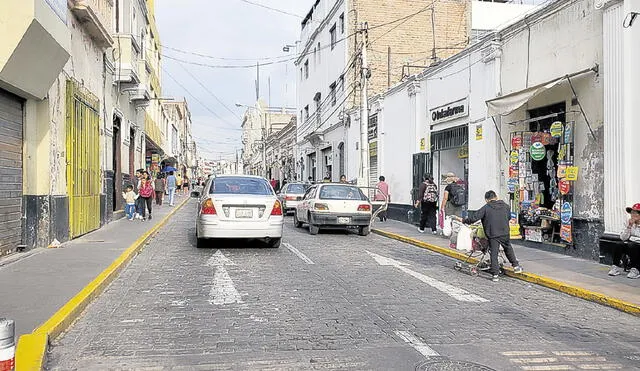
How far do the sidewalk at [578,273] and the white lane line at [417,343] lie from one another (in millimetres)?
3465

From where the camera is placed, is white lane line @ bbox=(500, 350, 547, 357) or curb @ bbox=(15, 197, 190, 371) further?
white lane line @ bbox=(500, 350, 547, 357)

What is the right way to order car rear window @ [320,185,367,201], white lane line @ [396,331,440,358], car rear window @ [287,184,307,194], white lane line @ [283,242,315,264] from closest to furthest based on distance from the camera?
white lane line @ [396,331,440,358] → white lane line @ [283,242,315,264] → car rear window @ [320,185,367,201] → car rear window @ [287,184,307,194]

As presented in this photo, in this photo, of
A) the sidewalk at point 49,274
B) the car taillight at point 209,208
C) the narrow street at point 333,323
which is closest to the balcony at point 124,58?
the sidewalk at point 49,274

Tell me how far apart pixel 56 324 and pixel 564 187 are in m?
9.69

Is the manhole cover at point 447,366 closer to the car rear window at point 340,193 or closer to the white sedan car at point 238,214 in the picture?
the white sedan car at point 238,214

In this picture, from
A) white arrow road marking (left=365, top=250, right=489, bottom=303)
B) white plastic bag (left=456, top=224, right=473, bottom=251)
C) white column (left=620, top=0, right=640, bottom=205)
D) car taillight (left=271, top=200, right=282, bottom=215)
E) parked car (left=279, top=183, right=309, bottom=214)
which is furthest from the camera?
parked car (left=279, top=183, right=309, bottom=214)

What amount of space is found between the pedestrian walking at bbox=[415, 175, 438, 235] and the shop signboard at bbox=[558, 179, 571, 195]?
4.47 m

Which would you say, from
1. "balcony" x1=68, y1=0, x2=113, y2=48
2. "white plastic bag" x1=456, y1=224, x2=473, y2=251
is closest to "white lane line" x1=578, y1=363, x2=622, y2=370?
"white plastic bag" x1=456, y1=224, x2=473, y2=251

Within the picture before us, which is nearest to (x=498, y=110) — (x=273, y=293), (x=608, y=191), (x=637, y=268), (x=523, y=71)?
(x=523, y=71)

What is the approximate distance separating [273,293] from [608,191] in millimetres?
6466

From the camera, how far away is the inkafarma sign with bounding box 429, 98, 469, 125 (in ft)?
51.7

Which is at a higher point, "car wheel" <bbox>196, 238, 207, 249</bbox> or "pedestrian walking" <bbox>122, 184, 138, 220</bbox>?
"pedestrian walking" <bbox>122, 184, 138, 220</bbox>

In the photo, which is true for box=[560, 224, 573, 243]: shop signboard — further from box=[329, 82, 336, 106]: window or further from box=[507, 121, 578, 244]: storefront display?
box=[329, 82, 336, 106]: window

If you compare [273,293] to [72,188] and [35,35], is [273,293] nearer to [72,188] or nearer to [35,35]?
[35,35]
